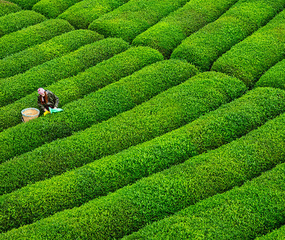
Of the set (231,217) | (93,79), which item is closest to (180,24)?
(93,79)

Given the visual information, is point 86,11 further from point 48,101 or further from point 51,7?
point 48,101

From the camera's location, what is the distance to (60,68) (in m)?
15.7

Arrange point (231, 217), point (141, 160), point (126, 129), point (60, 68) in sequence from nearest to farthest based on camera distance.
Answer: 1. point (231, 217)
2. point (141, 160)
3. point (126, 129)
4. point (60, 68)

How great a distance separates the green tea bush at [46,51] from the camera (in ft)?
52.1

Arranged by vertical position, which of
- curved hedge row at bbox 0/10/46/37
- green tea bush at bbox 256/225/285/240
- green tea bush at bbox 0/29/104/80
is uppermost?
curved hedge row at bbox 0/10/46/37

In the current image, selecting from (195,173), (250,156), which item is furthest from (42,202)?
(250,156)

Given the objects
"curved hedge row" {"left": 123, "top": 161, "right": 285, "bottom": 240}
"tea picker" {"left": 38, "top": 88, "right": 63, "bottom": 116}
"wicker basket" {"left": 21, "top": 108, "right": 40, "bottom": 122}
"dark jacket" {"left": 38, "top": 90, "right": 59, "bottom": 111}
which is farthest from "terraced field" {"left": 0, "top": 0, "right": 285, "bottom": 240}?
"dark jacket" {"left": 38, "top": 90, "right": 59, "bottom": 111}

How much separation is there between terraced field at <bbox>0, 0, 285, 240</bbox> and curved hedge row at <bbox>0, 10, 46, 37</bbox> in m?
0.05

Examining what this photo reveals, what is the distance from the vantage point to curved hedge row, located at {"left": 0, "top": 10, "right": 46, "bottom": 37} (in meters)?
18.3

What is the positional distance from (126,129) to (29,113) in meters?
3.36

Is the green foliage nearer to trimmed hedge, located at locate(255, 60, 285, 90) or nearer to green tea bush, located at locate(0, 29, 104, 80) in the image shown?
green tea bush, located at locate(0, 29, 104, 80)

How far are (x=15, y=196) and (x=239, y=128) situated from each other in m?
7.07

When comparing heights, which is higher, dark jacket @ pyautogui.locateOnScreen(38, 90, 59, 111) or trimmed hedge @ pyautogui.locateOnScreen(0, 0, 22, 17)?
trimmed hedge @ pyautogui.locateOnScreen(0, 0, 22, 17)

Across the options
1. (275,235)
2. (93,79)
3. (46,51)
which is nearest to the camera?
(275,235)
